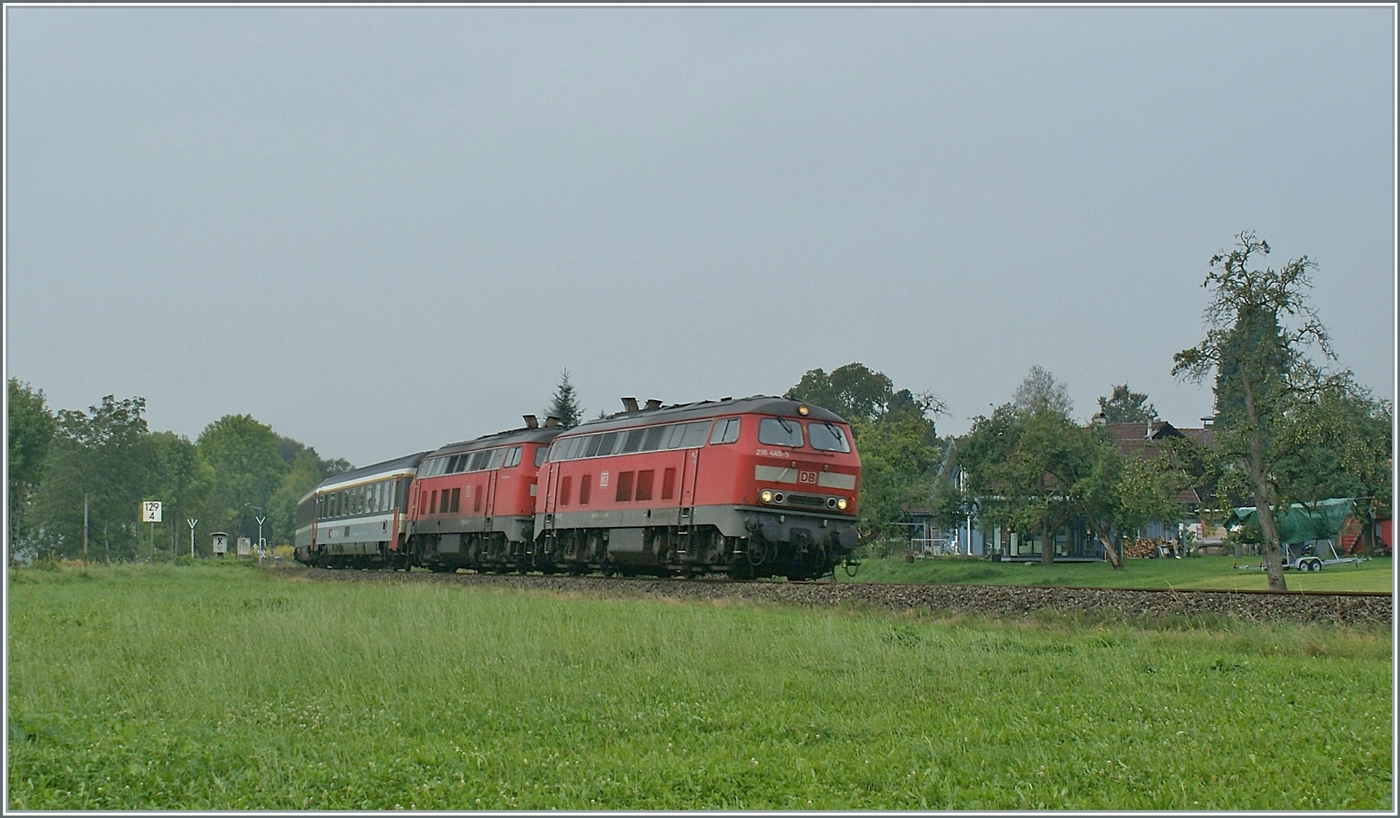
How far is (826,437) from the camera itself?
26812 millimetres

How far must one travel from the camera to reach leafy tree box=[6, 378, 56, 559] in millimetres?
70531

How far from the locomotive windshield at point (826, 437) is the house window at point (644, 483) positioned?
388 cm

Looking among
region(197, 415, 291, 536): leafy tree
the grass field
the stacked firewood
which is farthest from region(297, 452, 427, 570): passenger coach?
region(197, 415, 291, 536): leafy tree

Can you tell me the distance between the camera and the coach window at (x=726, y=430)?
1013 inches

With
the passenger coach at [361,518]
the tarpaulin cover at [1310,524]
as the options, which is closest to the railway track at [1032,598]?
the passenger coach at [361,518]

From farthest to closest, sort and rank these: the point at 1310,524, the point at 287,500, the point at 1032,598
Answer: the point at 287,500 < the point at 1310,524 < the point at 1032,598

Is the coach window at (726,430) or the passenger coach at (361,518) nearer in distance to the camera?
the coach window at (726,430)

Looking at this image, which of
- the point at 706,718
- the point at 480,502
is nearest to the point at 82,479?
the point at 480,502

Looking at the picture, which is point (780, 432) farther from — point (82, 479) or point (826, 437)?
point (82, 479)

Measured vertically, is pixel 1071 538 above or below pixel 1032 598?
below

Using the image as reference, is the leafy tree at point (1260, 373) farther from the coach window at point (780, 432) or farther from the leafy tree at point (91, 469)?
the leafy tree at point (91, 469)

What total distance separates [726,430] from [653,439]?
3258mm

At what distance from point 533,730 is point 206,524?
4658 inches

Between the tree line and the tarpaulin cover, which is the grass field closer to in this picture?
the tarpaulin cover
